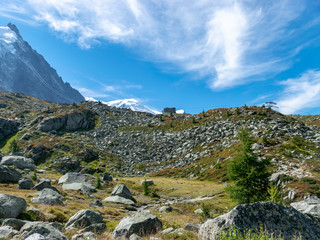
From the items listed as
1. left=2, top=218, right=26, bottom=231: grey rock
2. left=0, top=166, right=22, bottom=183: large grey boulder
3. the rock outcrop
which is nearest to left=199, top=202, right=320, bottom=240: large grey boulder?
left=2, top=218, right=26, bottom=231: grey rock

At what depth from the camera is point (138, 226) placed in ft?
34.0

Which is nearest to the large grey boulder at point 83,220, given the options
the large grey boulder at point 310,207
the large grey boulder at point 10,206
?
the large grey boulder at point 10,206

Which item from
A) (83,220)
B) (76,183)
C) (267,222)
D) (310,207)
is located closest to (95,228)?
(83,220)

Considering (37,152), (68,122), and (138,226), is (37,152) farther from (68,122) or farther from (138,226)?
(138,226)

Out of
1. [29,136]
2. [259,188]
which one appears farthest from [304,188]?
[29,136]

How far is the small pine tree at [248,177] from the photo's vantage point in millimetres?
21281

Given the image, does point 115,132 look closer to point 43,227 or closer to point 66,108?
point 66,108

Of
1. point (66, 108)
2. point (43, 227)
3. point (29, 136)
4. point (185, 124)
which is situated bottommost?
point (43, 227)

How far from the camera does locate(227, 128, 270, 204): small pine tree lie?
2128cm

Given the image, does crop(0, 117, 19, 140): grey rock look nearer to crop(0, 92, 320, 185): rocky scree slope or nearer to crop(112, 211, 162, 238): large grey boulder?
crop(0, 92, 320, 185): rocky scree slope

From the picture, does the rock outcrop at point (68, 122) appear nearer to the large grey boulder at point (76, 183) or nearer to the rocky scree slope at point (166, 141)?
the rocky scree slope at point (166, 141)

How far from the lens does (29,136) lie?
87500 millimetres

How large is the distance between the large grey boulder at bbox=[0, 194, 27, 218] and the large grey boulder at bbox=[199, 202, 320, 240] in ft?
40.4

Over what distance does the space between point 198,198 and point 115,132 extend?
250 ft
